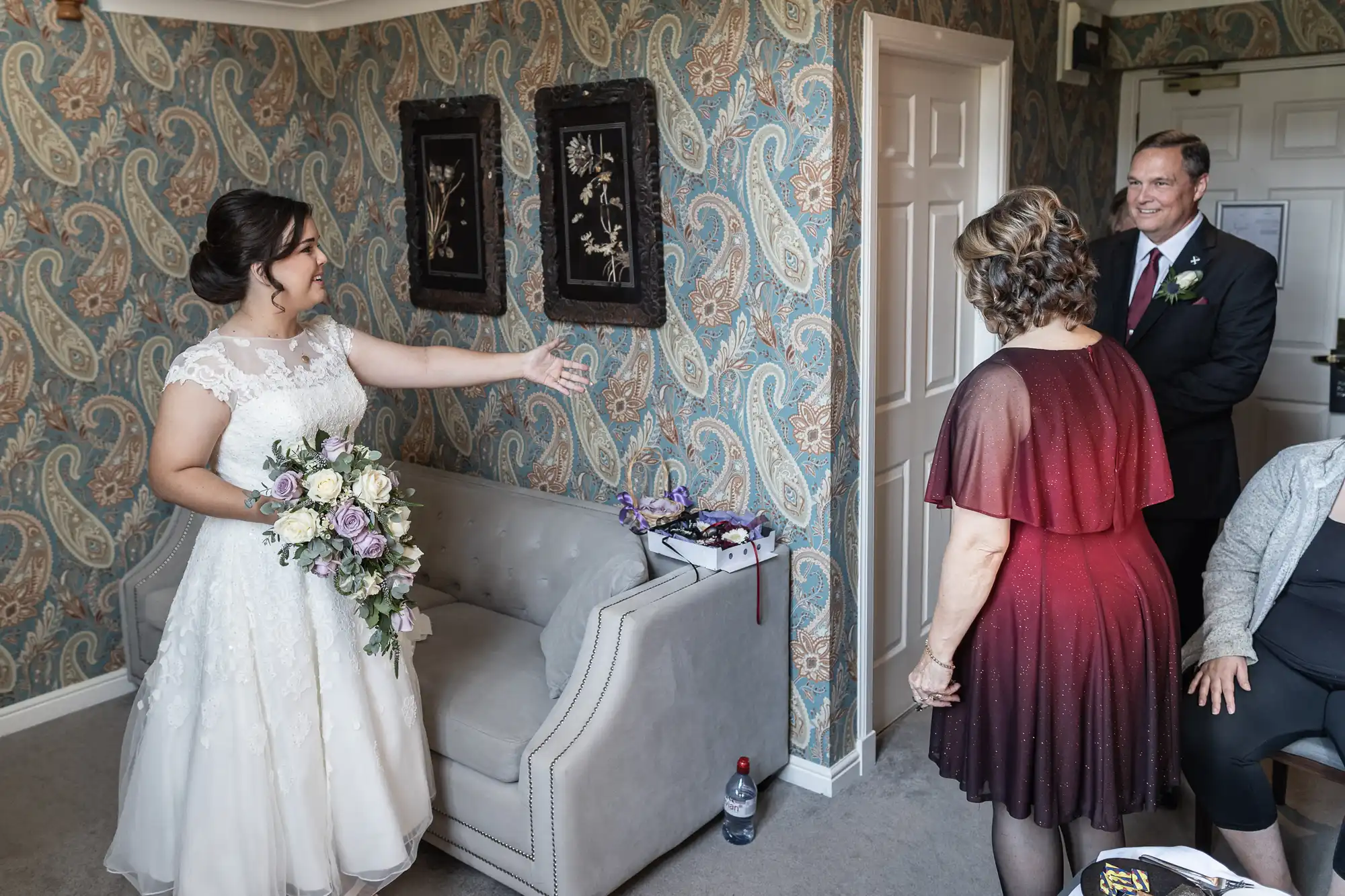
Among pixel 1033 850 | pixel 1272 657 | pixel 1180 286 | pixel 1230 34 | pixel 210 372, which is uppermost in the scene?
pixel 1230 34

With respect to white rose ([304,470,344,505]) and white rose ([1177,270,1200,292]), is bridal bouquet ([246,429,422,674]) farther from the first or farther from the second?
white rose ([1177,270,1200,292])

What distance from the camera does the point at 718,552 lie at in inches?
117

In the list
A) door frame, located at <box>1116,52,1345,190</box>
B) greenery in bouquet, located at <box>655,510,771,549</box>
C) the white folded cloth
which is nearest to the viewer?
the white folded cloth

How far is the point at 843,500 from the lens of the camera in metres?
3.11

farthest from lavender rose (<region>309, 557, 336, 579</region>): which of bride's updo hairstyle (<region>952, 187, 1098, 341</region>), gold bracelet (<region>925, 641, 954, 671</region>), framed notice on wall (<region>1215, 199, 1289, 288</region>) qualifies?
framed notice on wall (<region>1215, 199, 1289, 288</region>)

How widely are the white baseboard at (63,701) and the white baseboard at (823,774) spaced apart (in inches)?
90.7

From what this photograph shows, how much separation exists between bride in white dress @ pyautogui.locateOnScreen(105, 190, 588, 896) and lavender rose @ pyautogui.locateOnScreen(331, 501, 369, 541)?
197 millimetres

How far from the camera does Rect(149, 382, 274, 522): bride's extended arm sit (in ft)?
7.74

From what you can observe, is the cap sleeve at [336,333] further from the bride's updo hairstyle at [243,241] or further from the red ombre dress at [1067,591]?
the red ombre dress at [1067,591]

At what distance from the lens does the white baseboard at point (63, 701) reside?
3695mm

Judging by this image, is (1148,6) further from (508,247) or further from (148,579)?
(148,579)

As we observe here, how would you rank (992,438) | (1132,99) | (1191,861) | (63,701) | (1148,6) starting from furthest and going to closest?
(1132,99) < (1148,6) < (63,701) < (992,438) < (1191,861)

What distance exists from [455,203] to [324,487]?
175 cm

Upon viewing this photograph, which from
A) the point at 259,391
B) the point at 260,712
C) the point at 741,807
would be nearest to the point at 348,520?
the point at 259,391
